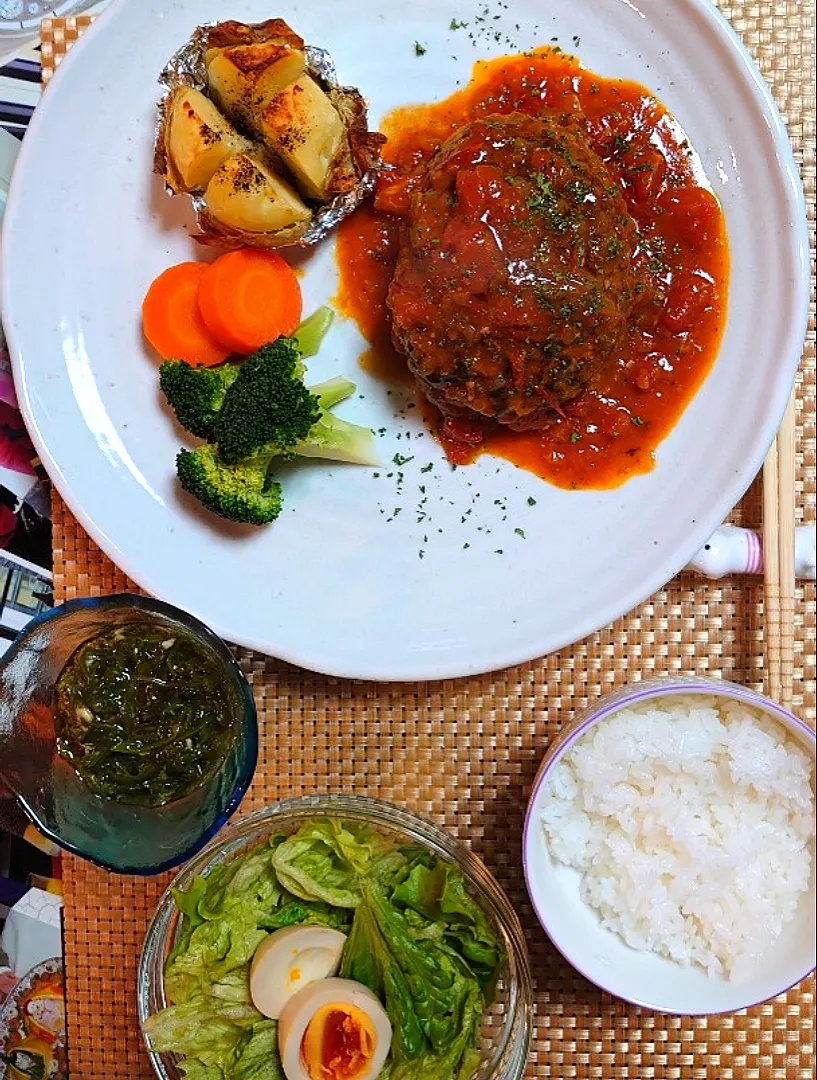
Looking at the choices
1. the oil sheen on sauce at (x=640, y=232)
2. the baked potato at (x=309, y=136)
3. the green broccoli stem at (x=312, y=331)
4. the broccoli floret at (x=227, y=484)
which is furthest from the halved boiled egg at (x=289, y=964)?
the baked potato at (x=309, y=136)

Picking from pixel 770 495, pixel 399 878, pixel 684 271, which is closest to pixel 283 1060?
pixel 399 878

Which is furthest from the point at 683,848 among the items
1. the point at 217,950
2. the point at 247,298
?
the point at 247,298

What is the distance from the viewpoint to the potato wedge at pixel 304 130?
271 cm

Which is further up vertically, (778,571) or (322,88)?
(322,88)

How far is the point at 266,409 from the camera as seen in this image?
285 cm

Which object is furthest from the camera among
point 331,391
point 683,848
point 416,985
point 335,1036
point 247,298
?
point 331,391

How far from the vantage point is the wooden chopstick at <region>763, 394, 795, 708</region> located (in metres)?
2.94

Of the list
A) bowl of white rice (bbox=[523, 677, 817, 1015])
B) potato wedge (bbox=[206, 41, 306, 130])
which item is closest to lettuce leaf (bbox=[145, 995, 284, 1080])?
bowl of white rice (bbox=[523, 677, 817, 1015])

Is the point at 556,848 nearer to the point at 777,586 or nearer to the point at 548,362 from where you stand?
the point at 777,586

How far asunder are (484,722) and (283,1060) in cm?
114

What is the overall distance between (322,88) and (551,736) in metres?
2.14

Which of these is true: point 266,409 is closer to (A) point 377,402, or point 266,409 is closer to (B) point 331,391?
(B) point 331,391

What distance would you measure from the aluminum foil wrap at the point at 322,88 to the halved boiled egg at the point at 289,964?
80.2 inches

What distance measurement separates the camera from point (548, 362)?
8.98ft
